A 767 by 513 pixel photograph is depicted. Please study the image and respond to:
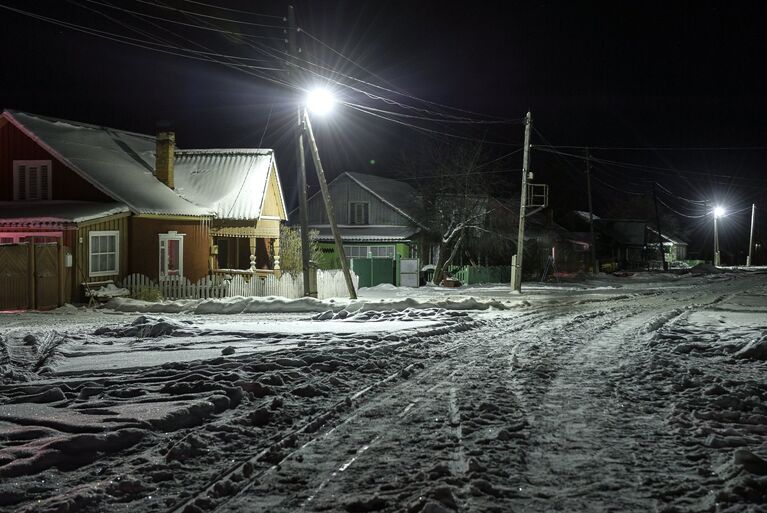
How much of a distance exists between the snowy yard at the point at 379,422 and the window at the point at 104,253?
38.1 feet

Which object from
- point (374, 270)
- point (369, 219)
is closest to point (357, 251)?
point (369, 219)

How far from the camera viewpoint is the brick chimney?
34500 millimetres

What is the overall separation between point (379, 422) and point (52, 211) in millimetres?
23271

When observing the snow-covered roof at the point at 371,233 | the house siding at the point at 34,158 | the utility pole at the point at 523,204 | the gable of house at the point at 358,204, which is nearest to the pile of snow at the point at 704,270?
the gable of house at the point at 358,204

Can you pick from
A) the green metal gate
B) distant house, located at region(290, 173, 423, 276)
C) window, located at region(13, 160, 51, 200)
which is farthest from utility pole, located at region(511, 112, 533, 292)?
window, located at region(13, 160, 51, 200)

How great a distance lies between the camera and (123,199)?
29.6 meters

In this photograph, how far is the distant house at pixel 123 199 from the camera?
27.6 meters

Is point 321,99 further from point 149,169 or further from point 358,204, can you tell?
point 358,204

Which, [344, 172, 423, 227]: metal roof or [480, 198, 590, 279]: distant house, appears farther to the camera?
[344, 172, 423, 227]: metal roof

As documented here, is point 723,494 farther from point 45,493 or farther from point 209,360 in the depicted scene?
point 209,360

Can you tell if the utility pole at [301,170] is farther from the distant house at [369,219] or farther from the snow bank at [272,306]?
the distant house at [369,219]

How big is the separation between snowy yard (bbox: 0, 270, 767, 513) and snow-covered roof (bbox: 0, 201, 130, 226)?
1069cm

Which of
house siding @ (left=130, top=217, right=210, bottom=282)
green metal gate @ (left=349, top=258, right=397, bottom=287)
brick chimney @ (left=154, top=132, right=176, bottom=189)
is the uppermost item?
brick chimney @ (left=154, top=132, right=176, bottom=189)

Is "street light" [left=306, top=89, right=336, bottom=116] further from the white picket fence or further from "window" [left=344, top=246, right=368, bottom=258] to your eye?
"window" [left=344, top=246, right=368, bottom=258]
